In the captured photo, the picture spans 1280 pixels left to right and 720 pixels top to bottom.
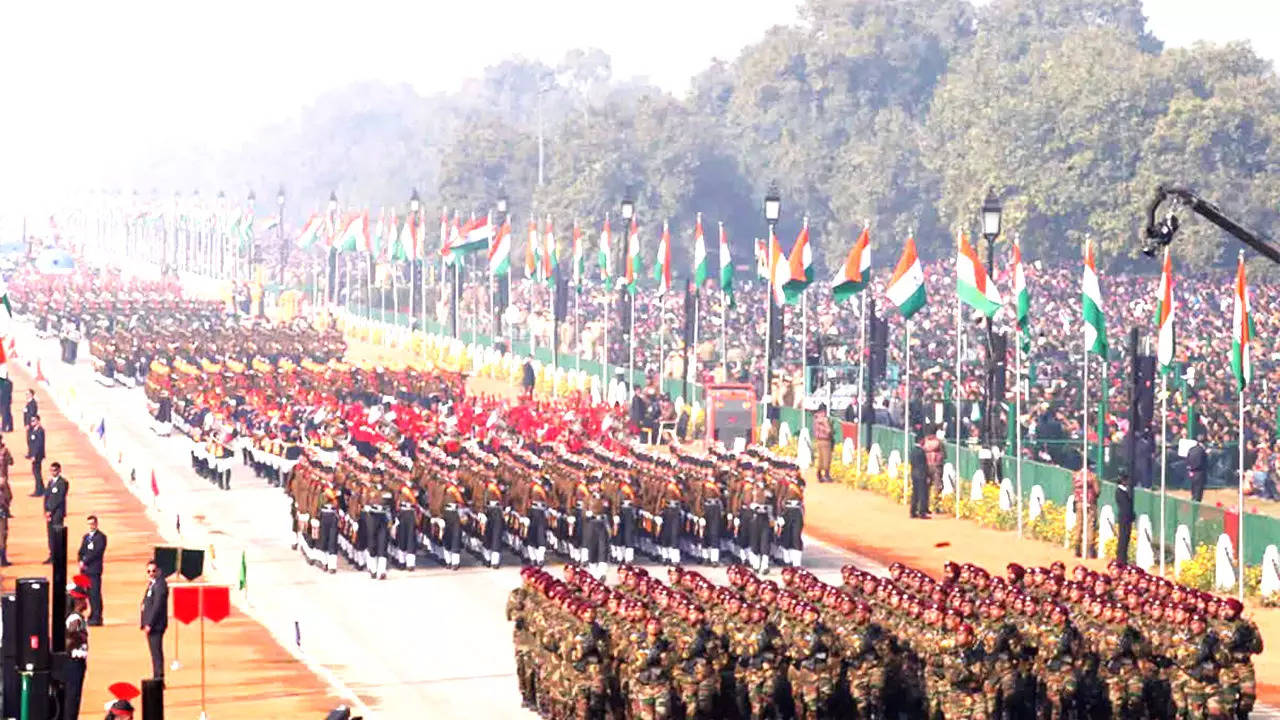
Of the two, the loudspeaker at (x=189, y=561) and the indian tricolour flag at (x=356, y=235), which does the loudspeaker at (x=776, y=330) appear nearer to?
the loudspeaker at (x=189, y=561)

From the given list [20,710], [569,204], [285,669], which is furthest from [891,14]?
[20,710]

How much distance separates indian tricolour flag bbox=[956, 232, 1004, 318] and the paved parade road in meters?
5.35

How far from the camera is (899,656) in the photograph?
90.0 ft

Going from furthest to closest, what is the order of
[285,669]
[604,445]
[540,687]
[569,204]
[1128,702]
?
[569,204] → [604,445] → [285,669] → [540,687] → [1128,702]

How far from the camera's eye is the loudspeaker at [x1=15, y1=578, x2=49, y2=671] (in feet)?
56.0

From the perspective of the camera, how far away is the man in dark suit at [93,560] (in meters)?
34.8

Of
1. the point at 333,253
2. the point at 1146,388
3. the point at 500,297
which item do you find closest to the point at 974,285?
the point at 1146,388

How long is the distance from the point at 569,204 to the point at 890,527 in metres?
87.2

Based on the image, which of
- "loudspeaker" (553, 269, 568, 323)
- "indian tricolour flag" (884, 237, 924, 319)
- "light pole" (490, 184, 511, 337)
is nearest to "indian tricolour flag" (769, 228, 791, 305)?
"indian tricolour flag" (884, 237, 924, 319)

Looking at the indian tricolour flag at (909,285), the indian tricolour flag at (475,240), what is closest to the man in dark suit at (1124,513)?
the indian tricolour flag at (909,285)

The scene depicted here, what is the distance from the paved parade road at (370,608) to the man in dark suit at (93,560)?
2.00 m

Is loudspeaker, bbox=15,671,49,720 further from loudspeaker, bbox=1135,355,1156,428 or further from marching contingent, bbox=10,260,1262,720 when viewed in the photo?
loudspeaker, bbox=1135,355,1156,428

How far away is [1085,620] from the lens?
27.9m

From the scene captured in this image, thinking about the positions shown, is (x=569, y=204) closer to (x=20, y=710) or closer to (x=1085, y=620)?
(x=1085, y=620)
